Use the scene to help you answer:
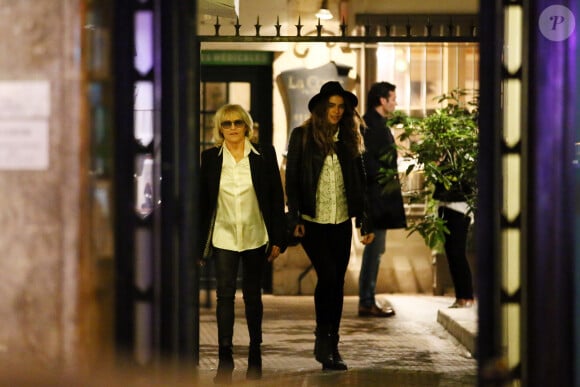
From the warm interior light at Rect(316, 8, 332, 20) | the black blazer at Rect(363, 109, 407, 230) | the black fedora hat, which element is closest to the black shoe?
the black blazer at Rect(363, 109, 407, 230)

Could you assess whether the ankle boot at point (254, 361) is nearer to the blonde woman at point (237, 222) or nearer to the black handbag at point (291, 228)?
the blonde woman at point (237, 222)

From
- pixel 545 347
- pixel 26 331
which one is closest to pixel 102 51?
pixel 26 331

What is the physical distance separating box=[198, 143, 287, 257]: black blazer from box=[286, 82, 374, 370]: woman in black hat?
0.24 meters

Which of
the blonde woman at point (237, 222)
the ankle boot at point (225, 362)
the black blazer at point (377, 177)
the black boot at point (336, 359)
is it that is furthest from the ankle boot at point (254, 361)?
the black blazer at point (377, 177)

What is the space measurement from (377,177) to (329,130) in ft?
9.34

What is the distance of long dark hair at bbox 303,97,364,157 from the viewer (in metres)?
8.89

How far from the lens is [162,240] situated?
639 cm

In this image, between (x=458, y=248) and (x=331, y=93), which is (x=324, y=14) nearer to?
(x=458, y=248)

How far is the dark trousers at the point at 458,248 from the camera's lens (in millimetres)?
11805

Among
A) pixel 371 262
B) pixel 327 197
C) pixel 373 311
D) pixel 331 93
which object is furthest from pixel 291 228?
pixel 373 311

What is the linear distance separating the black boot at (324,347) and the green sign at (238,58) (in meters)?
5.69

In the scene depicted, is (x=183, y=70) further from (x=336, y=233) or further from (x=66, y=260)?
(x=336, y=233)

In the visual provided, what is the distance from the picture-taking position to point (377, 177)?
11711mm

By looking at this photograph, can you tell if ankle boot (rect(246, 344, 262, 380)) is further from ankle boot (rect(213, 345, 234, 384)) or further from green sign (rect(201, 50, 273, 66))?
green sign (rect(201, 50, 273, 66))
